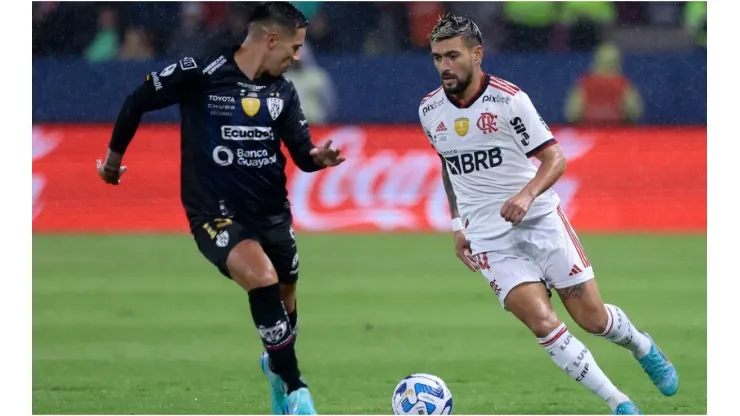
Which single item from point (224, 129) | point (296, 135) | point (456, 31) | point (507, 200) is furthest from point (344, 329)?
point (456, 31)

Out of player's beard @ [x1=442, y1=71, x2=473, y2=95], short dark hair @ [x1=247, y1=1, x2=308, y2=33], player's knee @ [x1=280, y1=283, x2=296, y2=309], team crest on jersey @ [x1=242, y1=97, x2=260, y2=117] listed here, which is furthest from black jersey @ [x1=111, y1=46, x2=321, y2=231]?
player's beard @ [x1=442, y1=71, x2=473, y2=95]

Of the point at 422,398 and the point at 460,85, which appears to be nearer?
the point at 422,398

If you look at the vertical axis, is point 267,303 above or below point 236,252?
below

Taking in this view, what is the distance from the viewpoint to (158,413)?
7.05 m

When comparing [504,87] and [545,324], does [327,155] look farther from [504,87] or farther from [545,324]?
[545,324]

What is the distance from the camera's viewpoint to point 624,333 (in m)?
6.90

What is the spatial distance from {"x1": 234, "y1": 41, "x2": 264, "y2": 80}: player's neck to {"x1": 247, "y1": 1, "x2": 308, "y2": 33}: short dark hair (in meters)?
0.18

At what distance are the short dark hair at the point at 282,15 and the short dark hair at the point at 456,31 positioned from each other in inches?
29.6

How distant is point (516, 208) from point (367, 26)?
1114 cm

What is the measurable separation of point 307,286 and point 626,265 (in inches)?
146

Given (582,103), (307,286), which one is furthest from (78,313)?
(582,103)

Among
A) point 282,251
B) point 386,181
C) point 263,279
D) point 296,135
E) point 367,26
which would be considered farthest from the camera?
point 367,26

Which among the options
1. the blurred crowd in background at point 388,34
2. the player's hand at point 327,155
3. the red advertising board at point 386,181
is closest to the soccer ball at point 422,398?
the player's hand at point 327,155

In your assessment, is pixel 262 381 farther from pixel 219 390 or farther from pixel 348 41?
pixel 348 41
